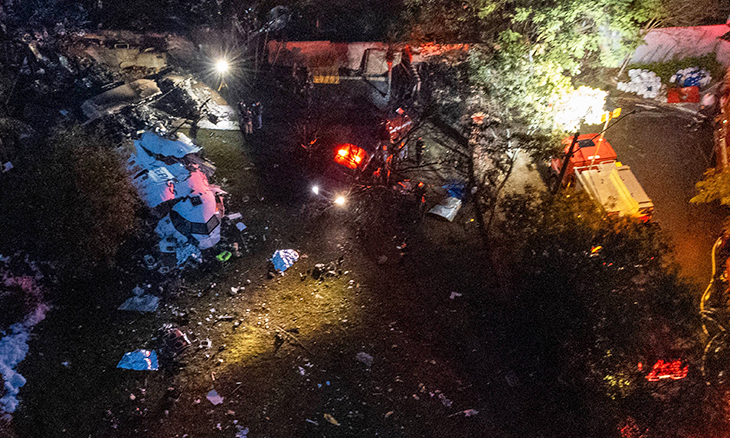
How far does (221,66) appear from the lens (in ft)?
45.5

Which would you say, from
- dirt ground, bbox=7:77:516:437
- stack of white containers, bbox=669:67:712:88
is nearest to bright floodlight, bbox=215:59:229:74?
dirt ground, bbox=7:77:516:437

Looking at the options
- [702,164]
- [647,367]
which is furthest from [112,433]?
[702,164]

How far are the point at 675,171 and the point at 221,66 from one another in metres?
15.8

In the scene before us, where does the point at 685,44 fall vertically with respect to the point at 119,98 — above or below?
above

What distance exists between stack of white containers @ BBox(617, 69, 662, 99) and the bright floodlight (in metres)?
15.0

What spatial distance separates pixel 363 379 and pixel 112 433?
4.50 m

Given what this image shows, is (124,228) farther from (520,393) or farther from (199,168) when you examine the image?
(520,393)

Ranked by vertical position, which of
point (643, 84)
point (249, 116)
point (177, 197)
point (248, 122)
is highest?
point (643, 84)

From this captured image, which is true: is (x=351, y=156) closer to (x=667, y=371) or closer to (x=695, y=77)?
(x=667, y=371)

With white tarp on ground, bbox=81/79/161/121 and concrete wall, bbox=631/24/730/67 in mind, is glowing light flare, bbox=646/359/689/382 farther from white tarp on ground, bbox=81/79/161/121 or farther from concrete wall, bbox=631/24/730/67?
white tarp on ground, bbox=81/79/161/121

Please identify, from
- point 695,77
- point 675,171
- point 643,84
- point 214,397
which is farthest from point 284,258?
point 695,77

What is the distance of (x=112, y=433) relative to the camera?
684 centimetres

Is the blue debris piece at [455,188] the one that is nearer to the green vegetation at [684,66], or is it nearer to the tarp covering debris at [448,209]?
the tarp covering debris at [448,209]

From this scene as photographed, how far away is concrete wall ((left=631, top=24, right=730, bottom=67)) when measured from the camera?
48.5ft
